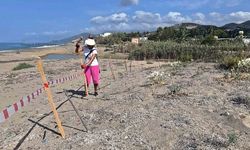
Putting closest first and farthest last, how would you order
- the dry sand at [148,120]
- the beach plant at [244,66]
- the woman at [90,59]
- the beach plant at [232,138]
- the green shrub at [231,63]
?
the beach plant at [232,138], the dry sand at [148,120], the woman at [90,59], the beach plant at [244,66], the green shrub at [231,63]

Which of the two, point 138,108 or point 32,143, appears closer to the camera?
point 32,143

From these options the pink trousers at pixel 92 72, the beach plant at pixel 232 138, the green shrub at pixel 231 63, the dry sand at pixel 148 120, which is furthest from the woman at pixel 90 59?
the beach plant at pixel 232 138

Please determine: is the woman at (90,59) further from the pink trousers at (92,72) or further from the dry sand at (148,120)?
the dry sand at (148,120)

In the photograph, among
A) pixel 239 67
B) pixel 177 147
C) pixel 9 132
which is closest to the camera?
pixel 177 147

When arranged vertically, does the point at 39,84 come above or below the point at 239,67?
below

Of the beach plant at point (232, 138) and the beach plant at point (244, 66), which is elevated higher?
the beach plant at point (244, 66)

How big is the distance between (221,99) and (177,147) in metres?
3.45

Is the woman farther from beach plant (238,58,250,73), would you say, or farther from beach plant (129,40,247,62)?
beach plant (129,40,247,62)

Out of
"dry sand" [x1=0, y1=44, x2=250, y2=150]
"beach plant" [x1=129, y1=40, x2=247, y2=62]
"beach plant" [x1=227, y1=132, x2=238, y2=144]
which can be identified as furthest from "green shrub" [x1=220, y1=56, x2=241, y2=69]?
"beach plant" [x1=227, y1=132, x2=238, y2=144]

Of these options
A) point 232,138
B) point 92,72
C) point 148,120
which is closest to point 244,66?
point 92,72

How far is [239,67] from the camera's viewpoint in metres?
13.6

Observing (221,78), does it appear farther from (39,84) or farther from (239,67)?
(39,84)

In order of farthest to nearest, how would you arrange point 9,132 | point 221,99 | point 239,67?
point 239,67 < point 221,99 < point 9,132

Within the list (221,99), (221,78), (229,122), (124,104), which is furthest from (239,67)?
(229,122)
